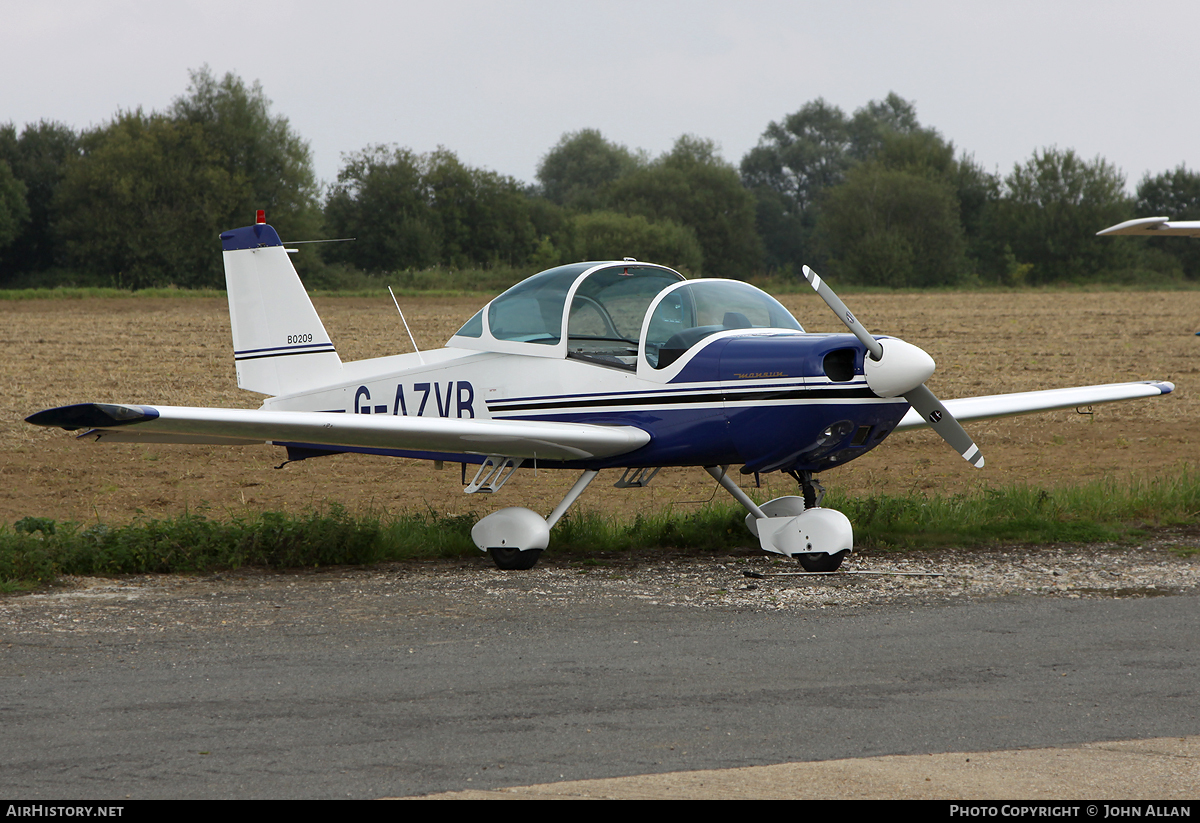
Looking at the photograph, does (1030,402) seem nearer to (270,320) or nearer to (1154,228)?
(1154,228)

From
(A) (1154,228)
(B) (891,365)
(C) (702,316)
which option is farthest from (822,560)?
(A) (1154,228)

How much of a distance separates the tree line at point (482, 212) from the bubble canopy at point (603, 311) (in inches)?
1819

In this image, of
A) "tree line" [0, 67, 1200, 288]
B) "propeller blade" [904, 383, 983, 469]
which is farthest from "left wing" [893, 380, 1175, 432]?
"tree line" [0, 67, 1200, 288]

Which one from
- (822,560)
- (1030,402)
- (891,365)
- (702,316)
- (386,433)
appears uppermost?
(702,316)

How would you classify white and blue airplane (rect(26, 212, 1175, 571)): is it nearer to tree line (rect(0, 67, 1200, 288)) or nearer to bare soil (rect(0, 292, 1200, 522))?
bare soil (rect(0, 292, 1200, 522))

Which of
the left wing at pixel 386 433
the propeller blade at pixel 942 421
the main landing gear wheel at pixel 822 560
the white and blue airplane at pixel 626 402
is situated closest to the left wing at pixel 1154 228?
the white and blue airplane at pixel 626 402

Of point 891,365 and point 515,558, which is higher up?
point 891,365

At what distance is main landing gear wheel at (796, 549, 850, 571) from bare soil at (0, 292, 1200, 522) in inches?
130

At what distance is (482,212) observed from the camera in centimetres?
6100

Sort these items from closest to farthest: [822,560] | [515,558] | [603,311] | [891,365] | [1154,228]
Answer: [891,365] → [822,560] → [515,558] → [603,311] → [1154,228]

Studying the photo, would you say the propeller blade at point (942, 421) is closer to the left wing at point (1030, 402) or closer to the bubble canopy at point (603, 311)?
the bubble canopy at point (603, 311)

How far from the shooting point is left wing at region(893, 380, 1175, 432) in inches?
387

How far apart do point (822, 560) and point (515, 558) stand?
210cm

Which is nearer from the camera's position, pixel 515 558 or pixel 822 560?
pixel 822 560
